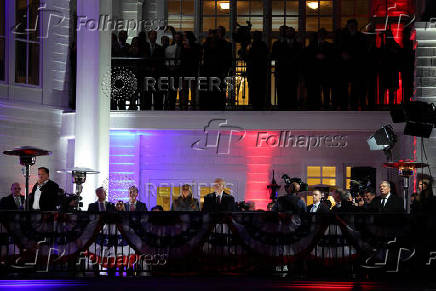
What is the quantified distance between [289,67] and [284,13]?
3803mm

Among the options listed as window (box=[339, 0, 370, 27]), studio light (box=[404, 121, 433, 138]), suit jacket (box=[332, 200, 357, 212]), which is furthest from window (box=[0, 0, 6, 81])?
studio light (box=[404, 121, 433, 138])

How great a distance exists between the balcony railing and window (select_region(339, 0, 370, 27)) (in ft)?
27.7

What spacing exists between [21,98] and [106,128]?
2.18 m

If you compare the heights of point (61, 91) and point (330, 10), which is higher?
point (330, 10)

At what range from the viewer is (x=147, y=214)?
1329 cm

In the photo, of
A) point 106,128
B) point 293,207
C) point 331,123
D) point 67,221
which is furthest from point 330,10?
point 67,221

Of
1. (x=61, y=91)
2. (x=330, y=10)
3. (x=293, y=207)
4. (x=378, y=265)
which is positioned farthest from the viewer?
(x=330, y=10)

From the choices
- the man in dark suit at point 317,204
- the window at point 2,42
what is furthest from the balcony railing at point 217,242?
the window at point 2,42

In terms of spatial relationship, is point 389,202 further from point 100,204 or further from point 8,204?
point 8,204

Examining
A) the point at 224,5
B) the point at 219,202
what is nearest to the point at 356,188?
the point at 219,202

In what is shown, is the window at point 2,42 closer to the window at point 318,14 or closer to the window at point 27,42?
the window at point 27,42

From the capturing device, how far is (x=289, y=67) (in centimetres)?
1712

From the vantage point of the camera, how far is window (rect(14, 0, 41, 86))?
1814cm

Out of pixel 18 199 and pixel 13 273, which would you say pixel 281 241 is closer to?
pixel 13 273
